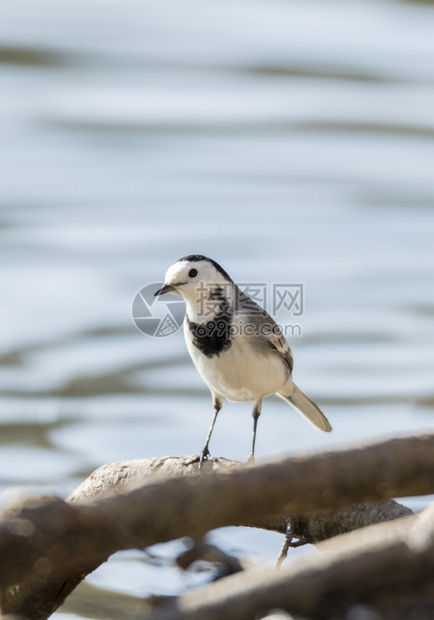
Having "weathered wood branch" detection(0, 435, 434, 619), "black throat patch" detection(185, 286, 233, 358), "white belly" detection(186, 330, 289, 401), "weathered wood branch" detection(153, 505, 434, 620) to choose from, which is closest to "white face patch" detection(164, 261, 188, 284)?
"black throat patch" detection(185, 286, 233, 358)

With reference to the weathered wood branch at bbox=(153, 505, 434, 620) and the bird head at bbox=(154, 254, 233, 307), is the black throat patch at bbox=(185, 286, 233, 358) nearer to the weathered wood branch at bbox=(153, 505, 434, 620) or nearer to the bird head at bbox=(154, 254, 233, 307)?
the bird head at bbox=(154, 254, 233, 307)

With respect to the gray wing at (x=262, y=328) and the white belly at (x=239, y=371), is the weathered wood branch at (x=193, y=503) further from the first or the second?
the gray wing at (x=262, y=328)

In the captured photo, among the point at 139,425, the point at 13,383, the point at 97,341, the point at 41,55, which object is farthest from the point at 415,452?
the point at 41,55

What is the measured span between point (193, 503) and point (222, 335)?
2444 millimetres

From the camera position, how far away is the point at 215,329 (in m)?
4.87

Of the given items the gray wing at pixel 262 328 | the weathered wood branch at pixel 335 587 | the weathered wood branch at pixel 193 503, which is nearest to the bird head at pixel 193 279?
the gray wing at pixel 262 328

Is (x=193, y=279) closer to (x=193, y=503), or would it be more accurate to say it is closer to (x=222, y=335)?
(x=222, y=335)

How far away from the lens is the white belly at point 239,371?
4809 millimetres

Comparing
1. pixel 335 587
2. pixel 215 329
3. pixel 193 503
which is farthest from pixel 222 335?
pixel 335 587

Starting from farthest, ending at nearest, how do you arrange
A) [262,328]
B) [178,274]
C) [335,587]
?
[262,328]
[178,274]
[335,587]

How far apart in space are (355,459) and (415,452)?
16 centimetres

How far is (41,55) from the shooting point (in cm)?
1673

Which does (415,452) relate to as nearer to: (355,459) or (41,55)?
(355,459)

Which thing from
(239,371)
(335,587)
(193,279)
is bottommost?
(335,587)
